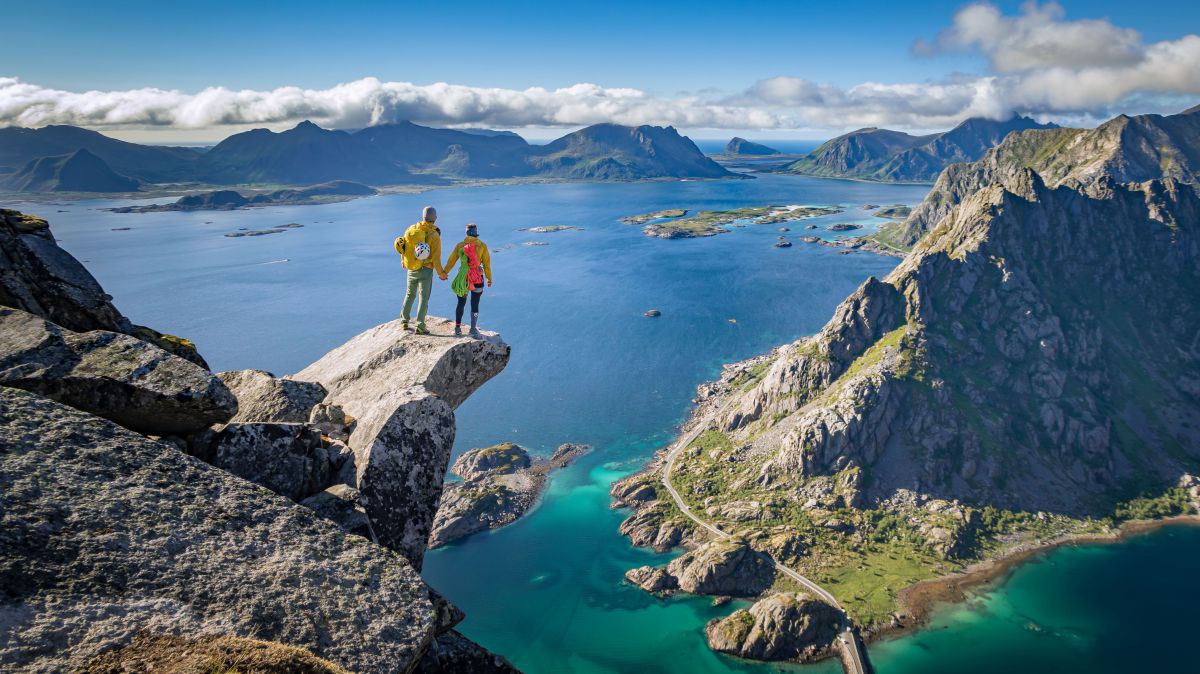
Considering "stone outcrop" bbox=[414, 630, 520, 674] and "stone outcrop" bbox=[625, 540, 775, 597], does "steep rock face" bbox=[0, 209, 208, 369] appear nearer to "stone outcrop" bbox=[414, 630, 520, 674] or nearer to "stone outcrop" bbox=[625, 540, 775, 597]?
"stone outcrop" bbox=[414, 630, 520, 674]

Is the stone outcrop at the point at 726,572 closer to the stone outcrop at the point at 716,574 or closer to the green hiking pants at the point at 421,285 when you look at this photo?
the stone outcrop at the point at 716,574

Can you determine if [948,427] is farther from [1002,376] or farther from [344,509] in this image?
[344,509]

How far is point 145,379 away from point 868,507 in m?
Result: 141

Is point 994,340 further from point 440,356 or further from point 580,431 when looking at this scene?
point 440,356

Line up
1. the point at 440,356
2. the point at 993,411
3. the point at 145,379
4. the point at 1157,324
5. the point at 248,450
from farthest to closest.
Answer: the point at 1157,324
the point at 993,411
the point at 440,356
the point at 248,450
the point at 145,379

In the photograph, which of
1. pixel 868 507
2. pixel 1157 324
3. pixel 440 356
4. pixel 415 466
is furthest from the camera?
pixel 1157 324

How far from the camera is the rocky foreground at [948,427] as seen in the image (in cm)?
11725

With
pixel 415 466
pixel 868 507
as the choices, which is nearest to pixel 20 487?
pixel 415 466

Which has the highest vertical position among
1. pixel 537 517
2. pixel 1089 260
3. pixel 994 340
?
pixel 1089 260

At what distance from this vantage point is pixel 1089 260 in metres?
Answer: 193

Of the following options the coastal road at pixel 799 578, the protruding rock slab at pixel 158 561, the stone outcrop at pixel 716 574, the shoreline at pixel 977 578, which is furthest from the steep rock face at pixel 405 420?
the shoreline at pixel 977 578

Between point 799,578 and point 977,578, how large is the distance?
3609 cm

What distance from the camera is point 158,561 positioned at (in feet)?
34.7

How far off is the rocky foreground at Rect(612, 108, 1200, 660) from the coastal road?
6.10 feet
